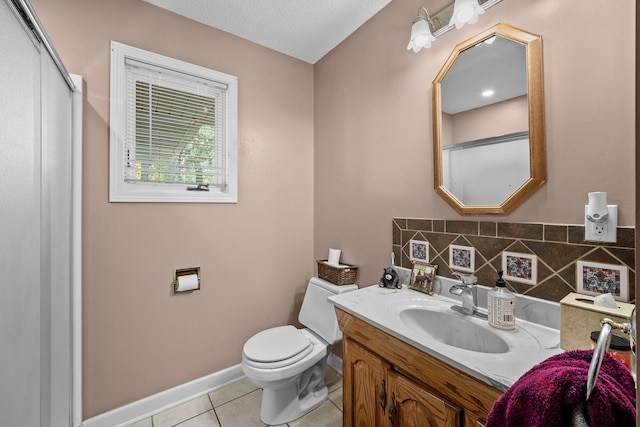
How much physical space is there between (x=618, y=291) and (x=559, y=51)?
891 millimetres

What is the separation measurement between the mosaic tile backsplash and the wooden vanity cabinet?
0.54 m

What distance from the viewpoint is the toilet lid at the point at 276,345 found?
154 cm

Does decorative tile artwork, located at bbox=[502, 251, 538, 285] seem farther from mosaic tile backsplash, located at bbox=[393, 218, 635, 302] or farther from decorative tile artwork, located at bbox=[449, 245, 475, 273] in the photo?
decorative tile artwork, located at bbox=[449, 245, 475, 273]

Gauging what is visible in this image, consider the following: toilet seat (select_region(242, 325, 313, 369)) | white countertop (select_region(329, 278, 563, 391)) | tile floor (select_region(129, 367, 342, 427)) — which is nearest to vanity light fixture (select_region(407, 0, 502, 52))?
white countertop (select_region(329, 278, 563, 391))

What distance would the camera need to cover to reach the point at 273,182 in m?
2.20

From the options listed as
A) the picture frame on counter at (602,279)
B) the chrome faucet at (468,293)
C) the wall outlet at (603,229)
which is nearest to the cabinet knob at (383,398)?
the chrome faucet at (468,293)

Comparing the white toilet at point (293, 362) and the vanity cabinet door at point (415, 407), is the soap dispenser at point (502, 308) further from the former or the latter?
the white toilet at point (293, 362)

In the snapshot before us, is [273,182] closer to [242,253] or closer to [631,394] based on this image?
[242,253]

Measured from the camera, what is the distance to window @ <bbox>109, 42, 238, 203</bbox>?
164cm

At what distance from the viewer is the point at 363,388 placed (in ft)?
3.99

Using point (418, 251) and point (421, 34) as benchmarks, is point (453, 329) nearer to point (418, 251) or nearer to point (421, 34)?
point (418, 251)

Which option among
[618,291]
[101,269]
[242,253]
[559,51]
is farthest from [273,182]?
[618,291]

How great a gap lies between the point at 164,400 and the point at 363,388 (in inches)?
53.6

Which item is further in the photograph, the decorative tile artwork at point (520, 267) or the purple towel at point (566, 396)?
the decorative tile artwork at point (520, 267)
